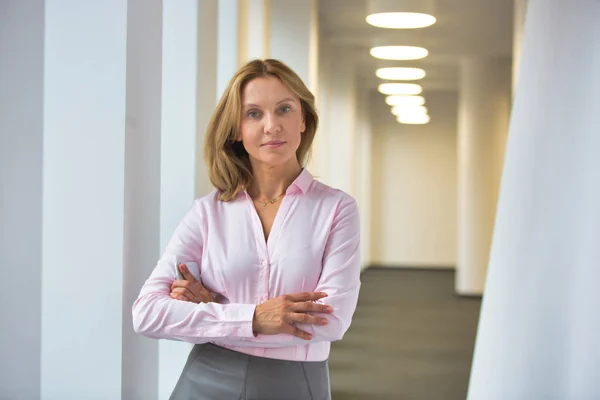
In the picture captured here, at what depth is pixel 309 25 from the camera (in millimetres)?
9938

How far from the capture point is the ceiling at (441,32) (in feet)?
42.0

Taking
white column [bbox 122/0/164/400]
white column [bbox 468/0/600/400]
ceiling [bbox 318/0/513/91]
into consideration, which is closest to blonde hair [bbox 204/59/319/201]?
white column [bbox 122/0/164/400]

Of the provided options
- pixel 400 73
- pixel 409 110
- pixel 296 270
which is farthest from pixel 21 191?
pixel 409 110

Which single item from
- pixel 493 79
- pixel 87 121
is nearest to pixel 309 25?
pixel 87 121

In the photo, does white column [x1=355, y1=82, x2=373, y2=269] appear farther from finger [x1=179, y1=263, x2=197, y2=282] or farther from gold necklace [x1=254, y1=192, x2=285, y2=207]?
finger [x1=179, y1=263, x2=197, y2=282]

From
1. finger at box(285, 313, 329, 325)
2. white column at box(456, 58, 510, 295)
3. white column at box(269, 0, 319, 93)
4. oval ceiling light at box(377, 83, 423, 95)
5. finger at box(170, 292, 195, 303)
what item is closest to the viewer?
finger at box(285, 313, 329, 325)

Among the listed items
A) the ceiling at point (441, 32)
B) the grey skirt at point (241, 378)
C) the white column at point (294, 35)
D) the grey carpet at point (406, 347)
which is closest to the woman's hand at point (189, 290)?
the grey skirt at point (241, 378)

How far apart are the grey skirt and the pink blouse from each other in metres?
0.03

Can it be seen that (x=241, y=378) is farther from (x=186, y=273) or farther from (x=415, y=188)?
(x=415, y=188)

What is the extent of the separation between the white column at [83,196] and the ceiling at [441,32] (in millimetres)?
8919

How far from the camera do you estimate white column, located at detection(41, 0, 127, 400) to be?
360 cm

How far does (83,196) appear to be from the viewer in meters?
3.66

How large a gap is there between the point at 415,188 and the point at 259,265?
76.1ft

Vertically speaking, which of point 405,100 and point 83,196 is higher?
point 405,100
